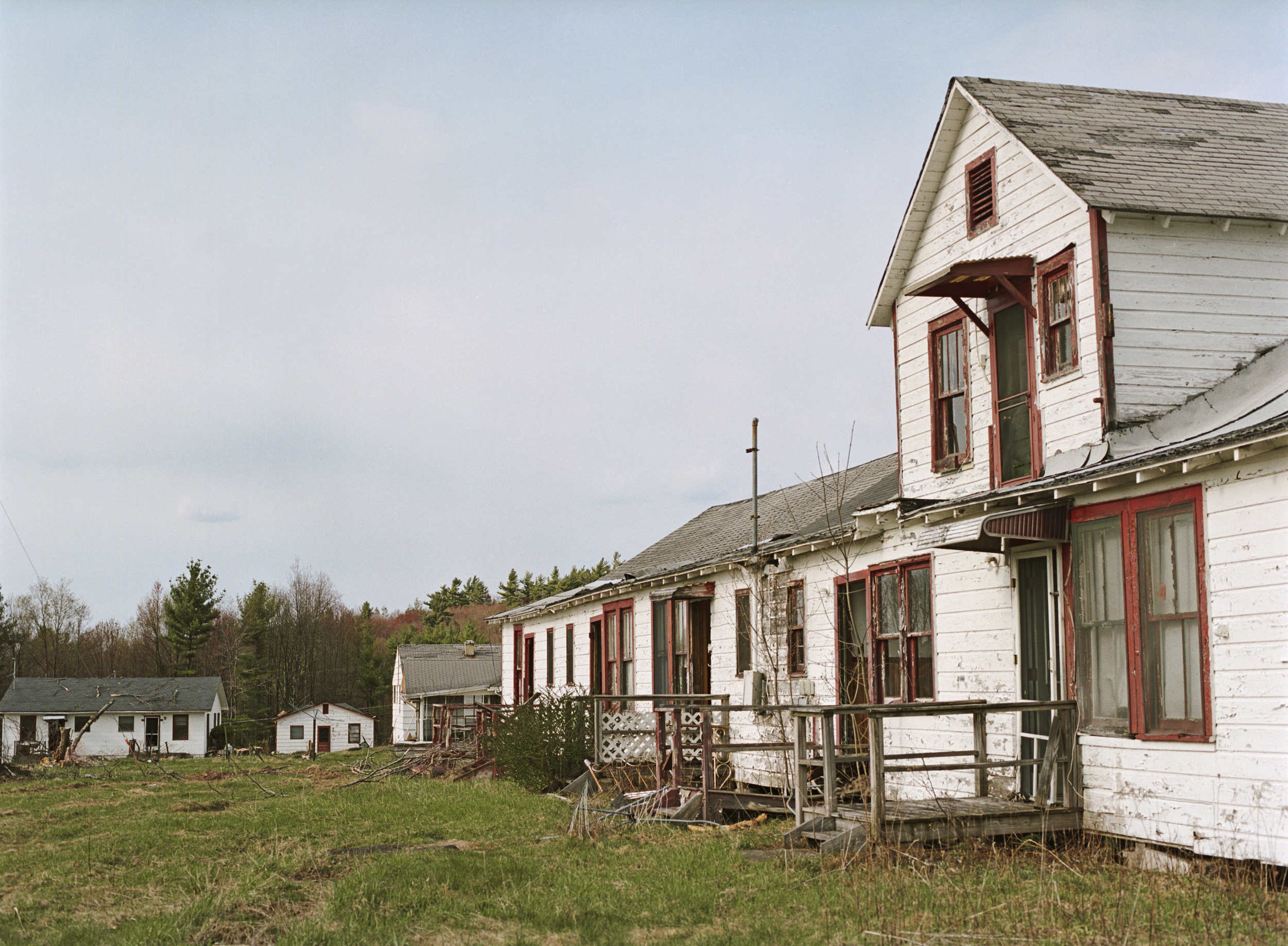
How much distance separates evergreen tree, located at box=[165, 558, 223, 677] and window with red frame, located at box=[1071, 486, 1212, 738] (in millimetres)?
78637

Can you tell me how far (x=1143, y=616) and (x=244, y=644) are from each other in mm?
84139

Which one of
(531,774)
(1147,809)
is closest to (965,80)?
(1147,809)

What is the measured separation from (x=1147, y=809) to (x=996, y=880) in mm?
1713

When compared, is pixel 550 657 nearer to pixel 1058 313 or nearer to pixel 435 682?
pixel 1058 313

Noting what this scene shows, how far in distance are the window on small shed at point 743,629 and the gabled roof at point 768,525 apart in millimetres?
685

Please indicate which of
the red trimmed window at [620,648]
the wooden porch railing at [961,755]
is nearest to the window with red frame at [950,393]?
the wooden porch railing at [961,755]

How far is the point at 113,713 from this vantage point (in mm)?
66250

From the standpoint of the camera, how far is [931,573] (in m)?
13.6

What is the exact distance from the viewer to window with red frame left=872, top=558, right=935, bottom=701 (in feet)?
45.3

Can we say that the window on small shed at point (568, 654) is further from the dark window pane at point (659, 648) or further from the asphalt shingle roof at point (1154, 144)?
the asphalt shingle roof at point (1154, 144)

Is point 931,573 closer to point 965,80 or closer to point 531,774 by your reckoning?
point 965,80

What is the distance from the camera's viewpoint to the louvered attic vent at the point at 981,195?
1377 centimetres

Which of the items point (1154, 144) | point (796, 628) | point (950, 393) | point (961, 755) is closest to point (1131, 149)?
point (1154, 144)

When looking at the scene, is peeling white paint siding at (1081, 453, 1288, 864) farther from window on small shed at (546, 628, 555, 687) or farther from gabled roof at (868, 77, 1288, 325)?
window on small shed at (546, 628, 555, 687)
